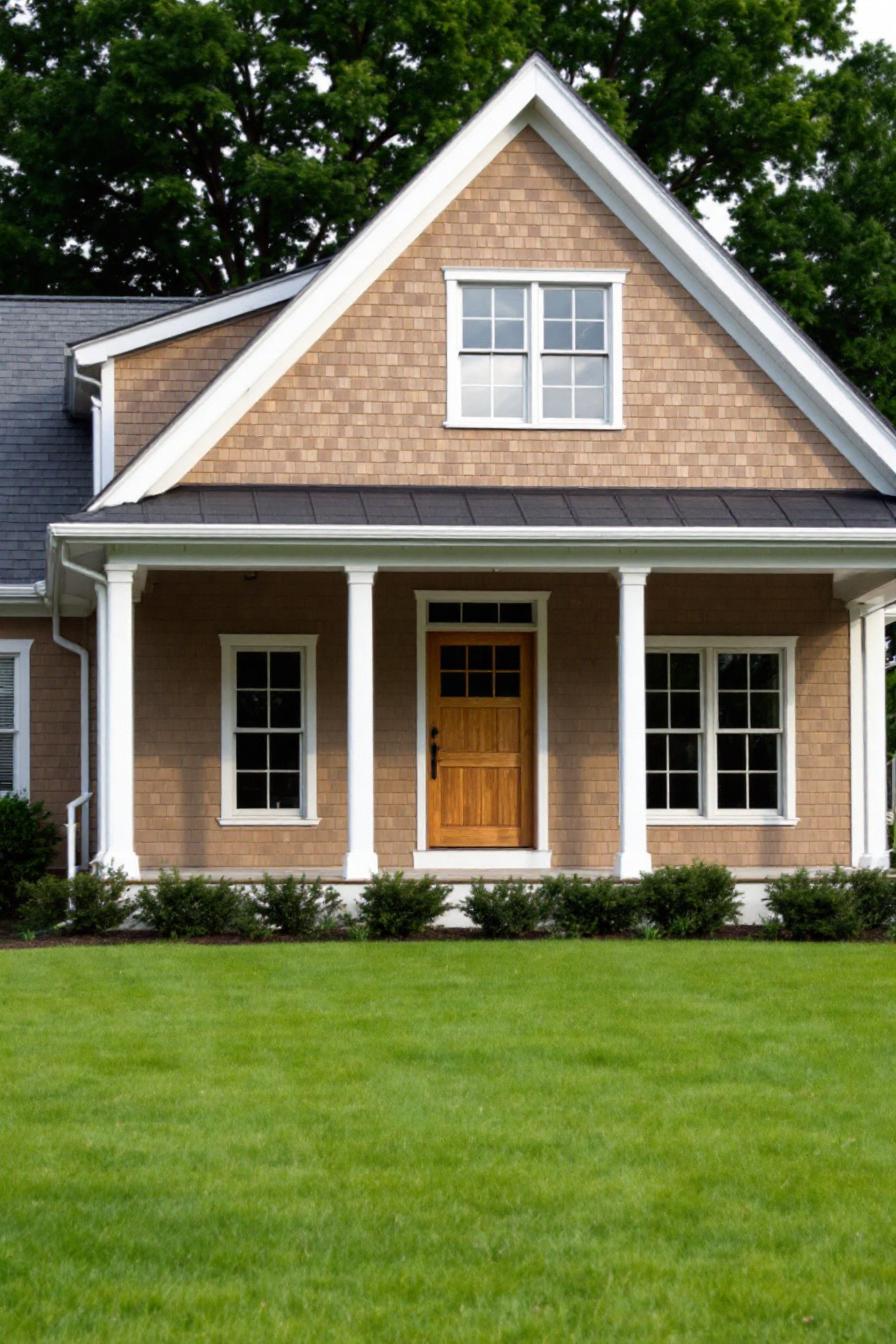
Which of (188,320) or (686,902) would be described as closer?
(686,902)

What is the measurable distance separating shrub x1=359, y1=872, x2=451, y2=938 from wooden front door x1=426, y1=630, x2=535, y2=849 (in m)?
3.09

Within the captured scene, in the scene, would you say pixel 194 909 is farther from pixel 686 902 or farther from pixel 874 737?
pixel 874 737

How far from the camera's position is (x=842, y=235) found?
103ft

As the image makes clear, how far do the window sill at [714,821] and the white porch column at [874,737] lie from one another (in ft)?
2.47

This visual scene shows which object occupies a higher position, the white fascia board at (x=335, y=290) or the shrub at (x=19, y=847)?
the white fascia board at (x=335, y=290)

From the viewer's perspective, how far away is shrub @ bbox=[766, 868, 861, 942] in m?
14.1

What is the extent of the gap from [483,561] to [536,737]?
2.54 meters

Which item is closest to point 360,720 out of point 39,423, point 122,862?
point 122,862

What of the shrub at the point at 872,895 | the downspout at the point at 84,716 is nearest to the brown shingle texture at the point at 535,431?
the downspout at the point at 84,716

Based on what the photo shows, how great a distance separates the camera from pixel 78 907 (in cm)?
1411

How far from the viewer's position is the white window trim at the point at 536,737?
1703cm

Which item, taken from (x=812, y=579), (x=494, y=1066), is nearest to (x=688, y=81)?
(x=812, y=579)

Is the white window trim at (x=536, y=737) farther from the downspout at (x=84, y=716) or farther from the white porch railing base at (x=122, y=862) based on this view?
the downspout at (x=84, y=716)

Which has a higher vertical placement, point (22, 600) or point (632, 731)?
point (22, 600)
